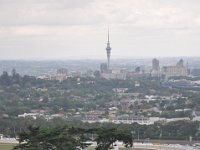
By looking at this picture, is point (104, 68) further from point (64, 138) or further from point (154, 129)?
point (64, 138)

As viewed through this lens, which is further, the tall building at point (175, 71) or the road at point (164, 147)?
the tall building at point (175, 71)

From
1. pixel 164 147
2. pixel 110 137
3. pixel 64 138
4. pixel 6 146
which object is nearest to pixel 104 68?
pixel 164 147

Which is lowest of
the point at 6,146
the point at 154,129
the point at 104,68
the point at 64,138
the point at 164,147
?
the point at 164,147

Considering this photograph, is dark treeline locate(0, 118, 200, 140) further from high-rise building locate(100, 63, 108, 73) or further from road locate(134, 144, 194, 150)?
high-rise building locate(100, 63, 108, 73)

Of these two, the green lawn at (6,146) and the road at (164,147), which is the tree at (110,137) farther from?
the road at (164,147)

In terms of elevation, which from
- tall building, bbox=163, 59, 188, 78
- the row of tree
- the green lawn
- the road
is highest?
tall building, bbox=163, 59, 188, 78

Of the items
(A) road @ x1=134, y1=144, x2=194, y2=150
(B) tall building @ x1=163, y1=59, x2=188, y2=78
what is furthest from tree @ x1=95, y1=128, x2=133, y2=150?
(B) tall building @ x1=163, y1=59, x2=188, y2=78

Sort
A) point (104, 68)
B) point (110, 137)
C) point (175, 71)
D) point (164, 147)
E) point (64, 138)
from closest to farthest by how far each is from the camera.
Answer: point (64, 138) → point (110, 137) → point (164, 147) → point (175, 71) → point (104, 68)

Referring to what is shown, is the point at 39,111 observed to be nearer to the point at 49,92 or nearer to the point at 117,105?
the point at 117,105

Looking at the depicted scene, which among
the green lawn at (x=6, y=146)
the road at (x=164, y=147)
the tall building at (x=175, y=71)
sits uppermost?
the tall building at (x=175, y=71)

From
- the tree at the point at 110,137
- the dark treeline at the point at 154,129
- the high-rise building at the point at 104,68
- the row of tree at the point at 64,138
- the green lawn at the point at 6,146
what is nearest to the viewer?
the row of tree at the point at 64,138

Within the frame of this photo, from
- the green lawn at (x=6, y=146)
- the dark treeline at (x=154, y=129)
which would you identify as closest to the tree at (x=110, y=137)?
the green lawn at (x=6, y=146)

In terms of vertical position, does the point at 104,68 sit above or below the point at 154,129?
above
